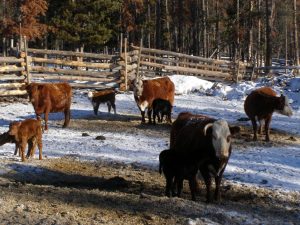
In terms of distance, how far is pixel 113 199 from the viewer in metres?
7.16

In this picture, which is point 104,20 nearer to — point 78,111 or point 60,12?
point 60,12

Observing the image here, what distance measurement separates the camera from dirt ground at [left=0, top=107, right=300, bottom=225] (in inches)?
250

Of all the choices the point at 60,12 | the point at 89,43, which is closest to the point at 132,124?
the point at 89,43

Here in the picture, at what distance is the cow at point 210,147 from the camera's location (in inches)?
291

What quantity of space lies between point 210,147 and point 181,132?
101cm

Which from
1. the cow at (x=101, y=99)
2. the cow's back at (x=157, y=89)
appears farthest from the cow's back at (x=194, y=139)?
the cow at (x=101, y=99)

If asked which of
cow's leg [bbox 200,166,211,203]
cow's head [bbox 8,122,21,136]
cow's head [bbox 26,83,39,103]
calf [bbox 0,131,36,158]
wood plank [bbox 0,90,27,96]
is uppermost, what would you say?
cow's head [bbox 26,83,39,103]

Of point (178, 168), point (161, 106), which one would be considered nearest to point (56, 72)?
point (161, 106)

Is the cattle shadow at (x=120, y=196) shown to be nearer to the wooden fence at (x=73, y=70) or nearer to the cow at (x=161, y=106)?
the cow at (x=161, y=106)

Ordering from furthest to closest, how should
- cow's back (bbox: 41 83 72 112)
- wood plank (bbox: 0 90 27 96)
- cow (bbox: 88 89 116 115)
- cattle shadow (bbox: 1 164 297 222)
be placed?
wood plank (bbox: 0 90 27 96) → cow (bbox: 88 89 116 115) → cow's back (bbox: 41 83 72 112) → cattle shadow (bbox: 1 164 297 222)

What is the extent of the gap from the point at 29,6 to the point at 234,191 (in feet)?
96.4

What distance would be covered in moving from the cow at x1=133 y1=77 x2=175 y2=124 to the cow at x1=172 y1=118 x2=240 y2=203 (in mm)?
7366

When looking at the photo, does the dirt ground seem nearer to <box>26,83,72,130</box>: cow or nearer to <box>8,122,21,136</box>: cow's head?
<box>8,122,21,136</box>: cow's head

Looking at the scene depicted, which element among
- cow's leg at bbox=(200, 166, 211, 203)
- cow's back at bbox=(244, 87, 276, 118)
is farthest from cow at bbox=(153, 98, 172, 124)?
cow's leg at bbox=(200, 166, 211, 203)
